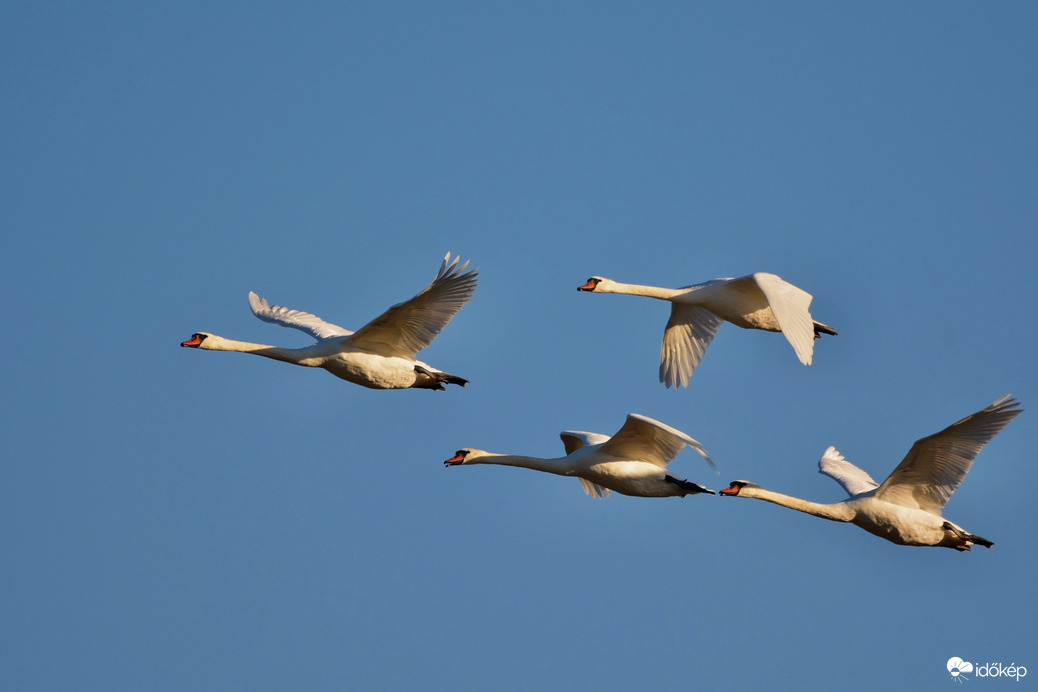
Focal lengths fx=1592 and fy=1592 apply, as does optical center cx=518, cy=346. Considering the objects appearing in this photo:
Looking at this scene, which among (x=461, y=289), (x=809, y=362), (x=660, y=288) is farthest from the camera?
(x=660, y=288)

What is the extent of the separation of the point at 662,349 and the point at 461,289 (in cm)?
447

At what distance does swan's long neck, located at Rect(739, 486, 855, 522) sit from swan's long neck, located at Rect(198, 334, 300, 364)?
717cm

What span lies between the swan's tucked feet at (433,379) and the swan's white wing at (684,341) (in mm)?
3579

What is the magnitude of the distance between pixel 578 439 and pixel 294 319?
6.50 m

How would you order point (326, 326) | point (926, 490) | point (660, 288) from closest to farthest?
point (926, 490) < point (660, 288) < point (326, 326)

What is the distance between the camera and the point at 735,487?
2247cm

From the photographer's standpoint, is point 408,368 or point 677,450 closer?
point 677,450

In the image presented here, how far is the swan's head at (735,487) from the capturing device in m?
22.3

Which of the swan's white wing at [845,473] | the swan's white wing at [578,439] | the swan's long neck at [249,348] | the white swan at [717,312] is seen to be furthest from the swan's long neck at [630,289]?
the swan's long neck at [249,348]

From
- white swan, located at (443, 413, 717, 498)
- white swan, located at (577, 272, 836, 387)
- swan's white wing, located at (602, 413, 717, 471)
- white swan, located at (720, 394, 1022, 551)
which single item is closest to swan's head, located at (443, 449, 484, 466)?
white swan, located at (443, 413, 717, 498)

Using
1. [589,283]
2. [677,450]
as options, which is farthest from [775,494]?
[589,283]

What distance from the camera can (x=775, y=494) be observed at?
22562mm

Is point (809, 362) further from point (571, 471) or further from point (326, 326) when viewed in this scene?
point (326, 326)

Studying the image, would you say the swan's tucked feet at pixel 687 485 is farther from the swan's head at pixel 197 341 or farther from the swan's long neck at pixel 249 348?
the swan's head at pixel 197 341
